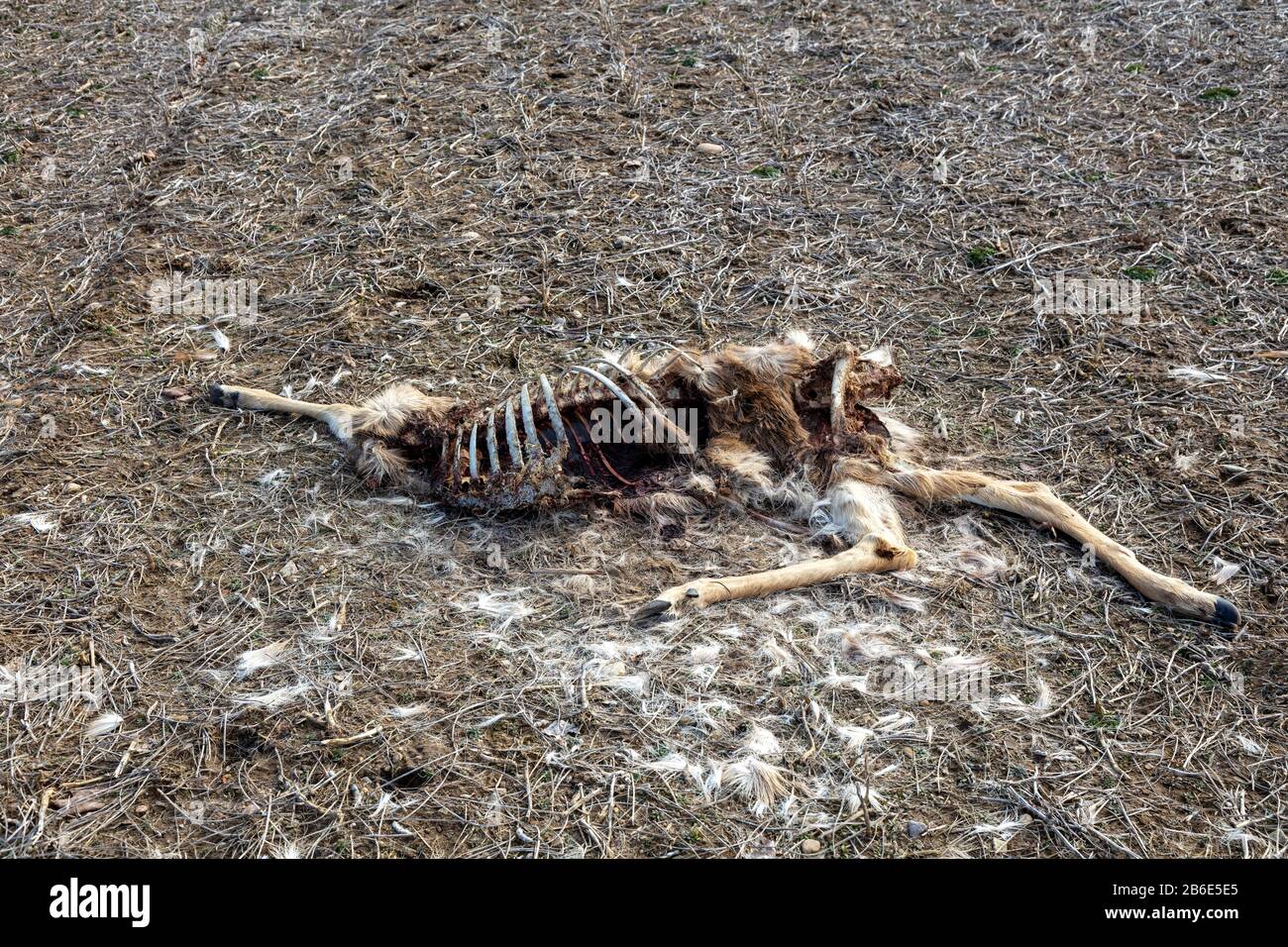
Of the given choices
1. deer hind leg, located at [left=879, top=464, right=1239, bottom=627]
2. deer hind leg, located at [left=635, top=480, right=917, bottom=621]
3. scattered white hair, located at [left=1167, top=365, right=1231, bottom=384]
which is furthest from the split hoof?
scattered white hair, located at [left=1167, top=365, right=1231, bottom=384]

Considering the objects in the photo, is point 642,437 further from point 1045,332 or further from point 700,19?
point 700,19

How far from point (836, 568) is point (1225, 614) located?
4.19ft

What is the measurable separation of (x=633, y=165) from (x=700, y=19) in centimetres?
246

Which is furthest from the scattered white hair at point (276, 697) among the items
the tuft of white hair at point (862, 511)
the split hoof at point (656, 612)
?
the tuft of white hair at point (862, 511)

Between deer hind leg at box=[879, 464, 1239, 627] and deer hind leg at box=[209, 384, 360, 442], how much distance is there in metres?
2.30

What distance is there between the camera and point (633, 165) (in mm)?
6445

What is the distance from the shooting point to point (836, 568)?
3.81m

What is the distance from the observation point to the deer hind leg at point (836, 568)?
368 centimetres

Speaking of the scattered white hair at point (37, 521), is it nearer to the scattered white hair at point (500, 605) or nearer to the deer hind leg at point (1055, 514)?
the scattered white hair at point (500, 605)

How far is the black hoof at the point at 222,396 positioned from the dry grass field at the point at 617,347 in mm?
91

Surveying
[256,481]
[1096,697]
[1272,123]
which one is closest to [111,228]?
[256,481]

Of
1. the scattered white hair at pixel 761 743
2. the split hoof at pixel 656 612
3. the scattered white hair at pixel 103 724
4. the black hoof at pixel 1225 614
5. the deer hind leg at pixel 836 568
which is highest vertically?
the black hoof at pixel 1225 614

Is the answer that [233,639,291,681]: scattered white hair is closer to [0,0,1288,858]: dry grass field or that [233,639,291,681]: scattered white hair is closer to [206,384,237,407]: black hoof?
[0,0,1288,858]: dry grass field

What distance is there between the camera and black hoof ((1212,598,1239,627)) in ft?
11.7
